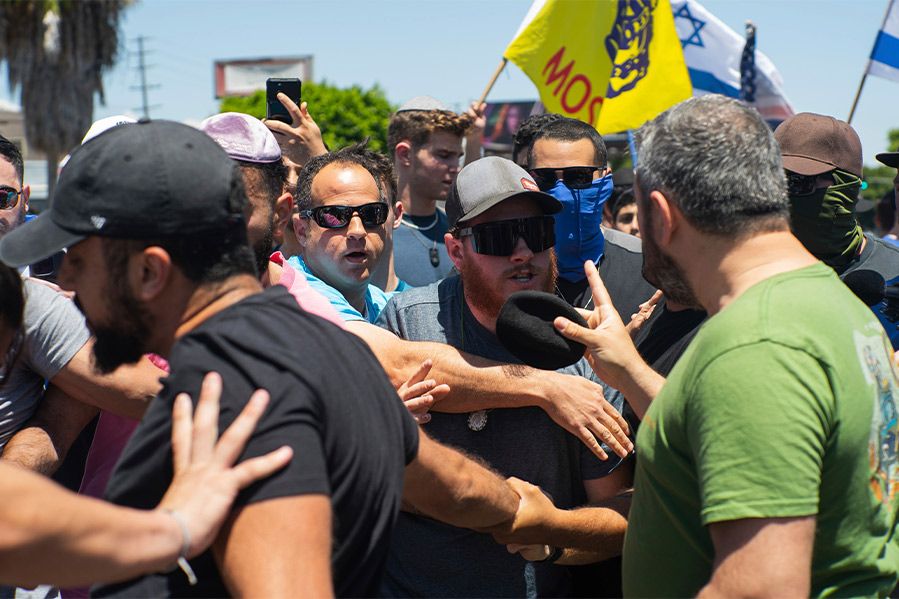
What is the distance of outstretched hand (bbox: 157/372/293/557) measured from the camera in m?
1.60

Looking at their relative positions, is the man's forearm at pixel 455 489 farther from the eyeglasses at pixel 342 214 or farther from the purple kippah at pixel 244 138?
the eyeglasses at pixel 342 214

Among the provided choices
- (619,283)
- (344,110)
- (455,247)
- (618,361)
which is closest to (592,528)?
(618,361)

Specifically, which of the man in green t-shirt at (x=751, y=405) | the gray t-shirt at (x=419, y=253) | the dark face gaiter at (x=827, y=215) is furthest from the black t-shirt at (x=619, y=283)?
the man in green t-shirt at (x=751, y=405)

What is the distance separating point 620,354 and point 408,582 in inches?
38.8

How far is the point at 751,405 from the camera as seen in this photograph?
1822 millimetres

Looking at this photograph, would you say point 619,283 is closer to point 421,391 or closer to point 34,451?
point 421,391

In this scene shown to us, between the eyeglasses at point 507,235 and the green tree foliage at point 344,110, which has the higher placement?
the eyeglasses at point 507,235

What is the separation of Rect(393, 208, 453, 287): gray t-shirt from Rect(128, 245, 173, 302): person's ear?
389 cm

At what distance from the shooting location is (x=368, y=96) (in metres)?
29.2

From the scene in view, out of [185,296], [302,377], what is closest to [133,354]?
[185,296]

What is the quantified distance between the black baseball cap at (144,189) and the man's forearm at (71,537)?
471mm

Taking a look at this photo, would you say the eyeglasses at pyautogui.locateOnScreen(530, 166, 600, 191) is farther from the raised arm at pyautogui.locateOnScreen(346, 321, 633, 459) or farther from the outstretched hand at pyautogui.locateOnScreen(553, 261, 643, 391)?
the outstretched hand at pyautogui.locateOnScreen(553, 261, 643, 391)

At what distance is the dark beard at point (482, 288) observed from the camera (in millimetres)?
3350

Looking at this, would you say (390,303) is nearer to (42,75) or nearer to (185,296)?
(185,296)
